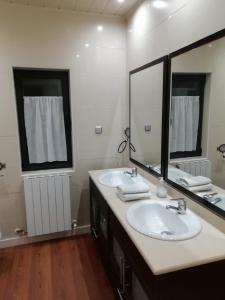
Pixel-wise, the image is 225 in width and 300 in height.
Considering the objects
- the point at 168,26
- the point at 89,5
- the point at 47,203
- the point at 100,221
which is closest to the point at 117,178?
the point at 100,221

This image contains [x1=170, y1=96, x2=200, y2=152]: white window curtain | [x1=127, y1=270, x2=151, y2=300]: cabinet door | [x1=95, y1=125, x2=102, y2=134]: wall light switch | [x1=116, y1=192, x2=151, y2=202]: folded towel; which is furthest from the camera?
[x1=95, y1=125, x2=102, y2=134]: wall light switch

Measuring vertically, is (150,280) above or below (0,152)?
below

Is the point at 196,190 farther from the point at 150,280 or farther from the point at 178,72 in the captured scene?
the point at 178,72

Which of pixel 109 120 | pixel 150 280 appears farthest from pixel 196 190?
pixel 109 120

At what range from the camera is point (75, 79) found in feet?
8.39

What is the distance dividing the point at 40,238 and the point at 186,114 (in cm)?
221

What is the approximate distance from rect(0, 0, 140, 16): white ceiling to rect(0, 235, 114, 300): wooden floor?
8.59 feet

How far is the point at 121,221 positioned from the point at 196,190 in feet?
1.88

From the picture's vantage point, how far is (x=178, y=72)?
175cm

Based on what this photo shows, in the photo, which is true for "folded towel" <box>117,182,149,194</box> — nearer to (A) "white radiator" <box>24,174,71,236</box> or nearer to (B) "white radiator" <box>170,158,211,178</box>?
(B) "white radiator" <box>170,158,211,178</box>

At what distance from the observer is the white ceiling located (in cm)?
225

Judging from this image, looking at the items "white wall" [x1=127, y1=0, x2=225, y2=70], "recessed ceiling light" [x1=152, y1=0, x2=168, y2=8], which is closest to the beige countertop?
"white wall" [x1=127, y1=0, x2=225, y2=70]

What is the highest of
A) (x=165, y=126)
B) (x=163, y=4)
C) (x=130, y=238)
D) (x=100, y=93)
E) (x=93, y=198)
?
(x=163, y=4)

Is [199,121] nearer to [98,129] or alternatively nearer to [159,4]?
[159,4]
